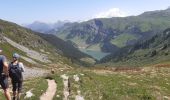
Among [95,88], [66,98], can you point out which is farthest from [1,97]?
[95,88]

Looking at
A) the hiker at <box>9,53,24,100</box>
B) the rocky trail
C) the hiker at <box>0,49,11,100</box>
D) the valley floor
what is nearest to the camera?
the hiker at <box>0,49,11,100</box>

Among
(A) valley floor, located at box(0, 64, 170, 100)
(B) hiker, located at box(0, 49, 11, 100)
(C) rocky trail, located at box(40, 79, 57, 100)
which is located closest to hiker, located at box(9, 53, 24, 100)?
(B) hiker, located at box(0, 49, 11, 100)

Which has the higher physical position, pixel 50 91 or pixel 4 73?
pixel 4 73

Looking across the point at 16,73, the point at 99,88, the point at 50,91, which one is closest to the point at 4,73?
the point at 16,73

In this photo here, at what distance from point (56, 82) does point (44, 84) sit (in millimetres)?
3142

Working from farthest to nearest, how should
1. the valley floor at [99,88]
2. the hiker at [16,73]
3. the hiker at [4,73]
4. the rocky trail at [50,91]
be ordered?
the valley floor at [99,88], the rocky trail at [50,91], the hiker at [16,73], the hiker at [4,73]

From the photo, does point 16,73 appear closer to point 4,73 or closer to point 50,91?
point 4,73

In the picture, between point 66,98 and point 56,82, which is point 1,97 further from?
point 56,82

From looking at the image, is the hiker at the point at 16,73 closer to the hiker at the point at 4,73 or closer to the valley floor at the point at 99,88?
the hiker at the point at 4,73

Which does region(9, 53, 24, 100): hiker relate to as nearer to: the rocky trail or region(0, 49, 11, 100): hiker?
region(0, 49, 11, 100): hiker

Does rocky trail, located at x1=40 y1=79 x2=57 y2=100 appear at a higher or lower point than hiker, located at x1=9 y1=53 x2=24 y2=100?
lower

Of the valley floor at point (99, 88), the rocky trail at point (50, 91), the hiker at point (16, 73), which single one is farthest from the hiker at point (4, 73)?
the rocky trail at point (50, 91)

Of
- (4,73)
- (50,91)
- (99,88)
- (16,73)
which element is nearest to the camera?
(4,73)

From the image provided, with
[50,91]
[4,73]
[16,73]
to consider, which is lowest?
[50,91]
